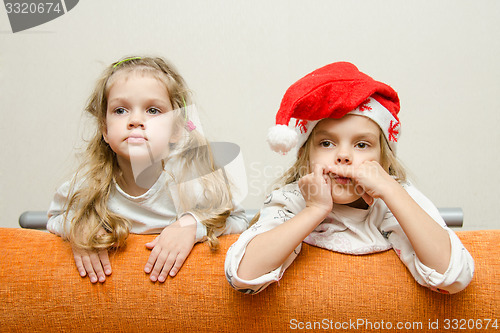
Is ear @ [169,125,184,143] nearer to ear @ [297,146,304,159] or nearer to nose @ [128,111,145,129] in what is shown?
nose @ [128,111,145,129]

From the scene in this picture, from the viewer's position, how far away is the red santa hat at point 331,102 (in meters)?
0.81

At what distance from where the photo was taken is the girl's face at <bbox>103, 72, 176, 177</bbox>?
3.28 feet

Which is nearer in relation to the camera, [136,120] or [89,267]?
[89,267]

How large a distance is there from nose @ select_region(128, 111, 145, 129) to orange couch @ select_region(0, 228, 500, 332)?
0.29 meters

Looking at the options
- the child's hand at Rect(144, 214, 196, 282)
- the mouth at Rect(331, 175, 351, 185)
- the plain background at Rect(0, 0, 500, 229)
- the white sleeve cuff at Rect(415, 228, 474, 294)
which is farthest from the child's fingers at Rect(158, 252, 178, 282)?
the plain background at Rect(0, 0, 500, 229)

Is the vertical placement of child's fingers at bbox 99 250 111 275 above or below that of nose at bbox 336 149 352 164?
below

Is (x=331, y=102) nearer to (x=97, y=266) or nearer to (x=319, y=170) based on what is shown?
(x=319, y=170)

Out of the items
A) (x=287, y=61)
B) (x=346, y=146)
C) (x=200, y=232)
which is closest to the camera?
(x=346, y=146)

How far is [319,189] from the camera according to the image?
816mm

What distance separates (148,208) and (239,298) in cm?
37

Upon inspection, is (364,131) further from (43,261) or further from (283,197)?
(43,261)

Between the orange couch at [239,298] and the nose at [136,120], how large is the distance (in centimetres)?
29

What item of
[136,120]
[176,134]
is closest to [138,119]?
[136,120]

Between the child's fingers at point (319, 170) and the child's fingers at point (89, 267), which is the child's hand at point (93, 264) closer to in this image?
the child's fingers at point (89, 267)
